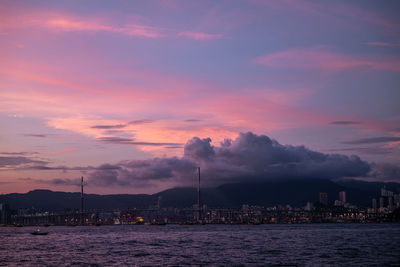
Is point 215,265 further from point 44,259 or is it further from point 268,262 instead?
point 44,259

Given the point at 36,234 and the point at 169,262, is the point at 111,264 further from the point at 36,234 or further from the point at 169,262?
the point at 36,234

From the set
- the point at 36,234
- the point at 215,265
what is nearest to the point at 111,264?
the point at 215,265

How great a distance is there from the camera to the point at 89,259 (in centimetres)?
6128

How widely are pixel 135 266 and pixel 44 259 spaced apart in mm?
16018

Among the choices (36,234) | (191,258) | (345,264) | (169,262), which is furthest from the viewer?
(36,234)

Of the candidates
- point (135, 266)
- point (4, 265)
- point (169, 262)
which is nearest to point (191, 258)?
point (169, 262)

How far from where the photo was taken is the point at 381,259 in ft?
188

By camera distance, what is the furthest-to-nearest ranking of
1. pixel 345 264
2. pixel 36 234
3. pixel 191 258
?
pixel 36 234 < pixel 191 258 < pixel 345 264

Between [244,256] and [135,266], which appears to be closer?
[135,266]

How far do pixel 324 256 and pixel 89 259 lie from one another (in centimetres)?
2859

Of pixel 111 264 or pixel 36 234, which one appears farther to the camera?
pixel 36 234

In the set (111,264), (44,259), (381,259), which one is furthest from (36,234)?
(381,259)

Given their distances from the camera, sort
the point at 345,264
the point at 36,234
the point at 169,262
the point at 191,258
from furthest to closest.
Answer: the point at 36,234 → the point at 191,258 → the point at 169,262 → the point at 345,264

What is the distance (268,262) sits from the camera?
5547cm
